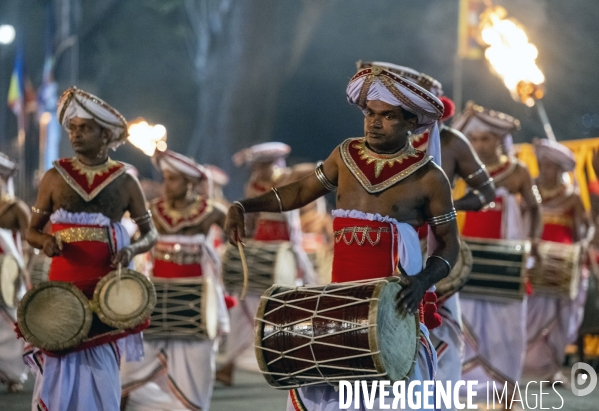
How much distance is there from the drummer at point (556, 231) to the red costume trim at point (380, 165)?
5.90 meters

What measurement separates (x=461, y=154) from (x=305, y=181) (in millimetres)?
1836

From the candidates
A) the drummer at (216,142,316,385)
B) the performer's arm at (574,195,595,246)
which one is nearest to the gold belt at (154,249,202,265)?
the drummer at (216,142,316,385)

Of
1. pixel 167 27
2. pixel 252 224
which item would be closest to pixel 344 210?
pixel 252 224

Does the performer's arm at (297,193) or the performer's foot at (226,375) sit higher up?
the performer's arm at (297,193)

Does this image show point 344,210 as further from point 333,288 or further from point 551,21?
point 551,21

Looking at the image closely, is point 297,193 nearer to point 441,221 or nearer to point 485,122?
point 441,221

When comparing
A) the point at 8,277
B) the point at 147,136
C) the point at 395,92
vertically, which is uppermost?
the point at 147,136

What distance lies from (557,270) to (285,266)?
2.98 m

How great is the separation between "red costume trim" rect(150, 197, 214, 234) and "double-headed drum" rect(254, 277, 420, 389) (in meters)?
4.06

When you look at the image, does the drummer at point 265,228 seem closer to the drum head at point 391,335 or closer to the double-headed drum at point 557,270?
the double-headed drum at point 557,270

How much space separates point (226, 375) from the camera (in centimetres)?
1036

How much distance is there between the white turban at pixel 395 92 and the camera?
4.60 meters

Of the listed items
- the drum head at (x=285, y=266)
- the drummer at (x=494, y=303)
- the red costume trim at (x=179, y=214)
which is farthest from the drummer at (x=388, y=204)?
the drum head at (x=285, y=266)

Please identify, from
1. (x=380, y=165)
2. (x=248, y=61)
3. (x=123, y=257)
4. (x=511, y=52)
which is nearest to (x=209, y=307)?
(x=123, y=257)
